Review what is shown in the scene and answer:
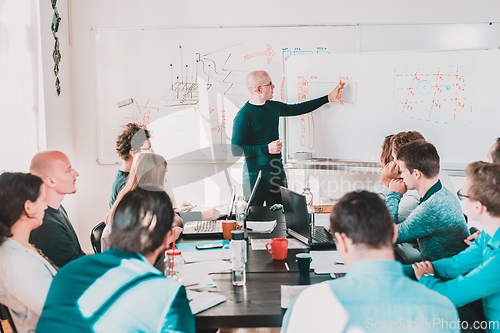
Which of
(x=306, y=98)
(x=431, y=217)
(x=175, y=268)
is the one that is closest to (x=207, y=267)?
(x=175, y=268)

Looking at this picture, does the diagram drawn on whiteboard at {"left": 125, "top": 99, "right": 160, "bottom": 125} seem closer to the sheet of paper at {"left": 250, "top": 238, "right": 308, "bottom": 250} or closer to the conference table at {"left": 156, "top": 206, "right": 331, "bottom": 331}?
the sheet of paper at {"left": 250, "top": 238, "right": 308, "bottom": 250}

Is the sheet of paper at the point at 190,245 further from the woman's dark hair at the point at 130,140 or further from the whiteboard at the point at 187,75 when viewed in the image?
the whiteboard at the point at 187,75

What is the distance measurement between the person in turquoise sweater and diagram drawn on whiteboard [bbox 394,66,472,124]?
155cm

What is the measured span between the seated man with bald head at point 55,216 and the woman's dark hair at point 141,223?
834 millimetres

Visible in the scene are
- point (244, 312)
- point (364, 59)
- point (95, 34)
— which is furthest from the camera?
point (95, 34)

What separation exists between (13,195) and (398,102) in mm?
2961

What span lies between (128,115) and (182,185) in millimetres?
842

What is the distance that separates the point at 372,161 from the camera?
3.56 meters

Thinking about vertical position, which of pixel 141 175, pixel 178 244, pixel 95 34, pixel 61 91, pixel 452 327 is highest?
pixel 95 34

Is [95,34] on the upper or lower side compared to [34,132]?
upper

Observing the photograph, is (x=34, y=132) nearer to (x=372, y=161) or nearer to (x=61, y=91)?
(x=61, y=91)

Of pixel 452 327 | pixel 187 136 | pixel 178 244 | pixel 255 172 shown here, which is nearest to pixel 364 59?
pixel 255 172

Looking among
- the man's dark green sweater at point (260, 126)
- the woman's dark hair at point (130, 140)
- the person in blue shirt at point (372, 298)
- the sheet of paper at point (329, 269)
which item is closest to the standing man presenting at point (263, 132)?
the man's dark green sweater at point (260, 126)

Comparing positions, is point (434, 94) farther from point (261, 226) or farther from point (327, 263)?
point (327, 263)
